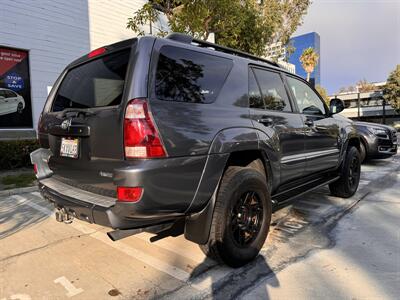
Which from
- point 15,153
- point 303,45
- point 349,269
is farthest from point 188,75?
point 303,45

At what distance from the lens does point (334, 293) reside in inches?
107

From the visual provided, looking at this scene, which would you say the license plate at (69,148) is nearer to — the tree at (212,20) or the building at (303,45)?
the tree at (212,20)

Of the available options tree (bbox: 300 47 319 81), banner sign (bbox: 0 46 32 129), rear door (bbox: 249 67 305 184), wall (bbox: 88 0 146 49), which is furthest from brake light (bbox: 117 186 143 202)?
tree (bbox: 300 47 319 81)

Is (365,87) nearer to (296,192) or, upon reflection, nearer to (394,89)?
(394,89)

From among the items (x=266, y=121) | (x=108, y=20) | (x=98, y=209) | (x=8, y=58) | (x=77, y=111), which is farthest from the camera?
(x=108, y=20)

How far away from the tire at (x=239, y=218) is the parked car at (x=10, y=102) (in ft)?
26.3

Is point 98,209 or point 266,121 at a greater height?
point 266,121

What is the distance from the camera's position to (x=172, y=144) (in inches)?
98.7

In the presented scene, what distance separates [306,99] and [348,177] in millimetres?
1689

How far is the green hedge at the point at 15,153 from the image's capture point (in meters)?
8.18

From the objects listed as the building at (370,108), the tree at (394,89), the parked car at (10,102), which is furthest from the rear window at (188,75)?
the building at (370,108)

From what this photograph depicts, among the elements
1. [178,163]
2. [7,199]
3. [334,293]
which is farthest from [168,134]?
[7,199]

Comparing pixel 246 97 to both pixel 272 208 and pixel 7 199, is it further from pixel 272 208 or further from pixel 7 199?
pixel 7 199

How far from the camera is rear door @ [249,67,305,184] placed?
3.47m
